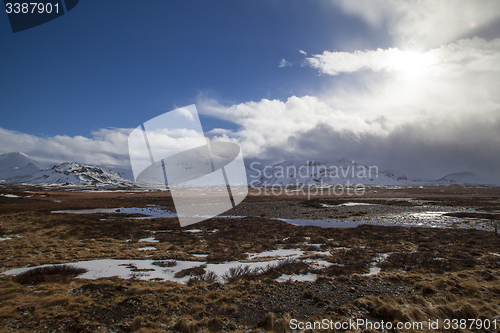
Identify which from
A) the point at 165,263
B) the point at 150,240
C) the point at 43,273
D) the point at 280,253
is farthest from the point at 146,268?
the point at 150,240

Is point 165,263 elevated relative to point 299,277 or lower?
lower

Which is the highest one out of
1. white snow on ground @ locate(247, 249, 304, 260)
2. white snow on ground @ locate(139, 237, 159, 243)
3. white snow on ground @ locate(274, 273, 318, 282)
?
white snow on ground @ locate(274, 273, 318, 282)

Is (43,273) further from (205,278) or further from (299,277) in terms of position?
(299,277)

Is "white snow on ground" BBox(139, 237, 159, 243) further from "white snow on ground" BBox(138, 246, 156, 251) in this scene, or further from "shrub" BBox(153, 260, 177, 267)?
"shrub" BBox(153, 260, 177, 267)

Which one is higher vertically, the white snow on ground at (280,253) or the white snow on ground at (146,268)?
the white snow on ground at (146,268)

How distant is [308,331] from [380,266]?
8.02 m

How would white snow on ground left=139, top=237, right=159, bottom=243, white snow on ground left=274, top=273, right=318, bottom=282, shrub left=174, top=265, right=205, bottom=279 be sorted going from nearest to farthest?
white snow on ground left=274, top=273, right=318, bottom=282
shrub left=174, top=265, right=205, bottom=279
white snow on ground left=139, top=237, right=159, bottom=243

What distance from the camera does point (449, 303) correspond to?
750 cm

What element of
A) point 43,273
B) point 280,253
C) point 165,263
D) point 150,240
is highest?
point 43,273

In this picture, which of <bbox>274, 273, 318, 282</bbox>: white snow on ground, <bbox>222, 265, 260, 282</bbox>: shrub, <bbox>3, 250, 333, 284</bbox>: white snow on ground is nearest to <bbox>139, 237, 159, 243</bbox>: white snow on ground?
<bbox>3, 250, 333, 284</bbox>: white snow on ground

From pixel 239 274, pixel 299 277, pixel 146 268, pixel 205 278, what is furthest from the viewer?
pixel 146 268

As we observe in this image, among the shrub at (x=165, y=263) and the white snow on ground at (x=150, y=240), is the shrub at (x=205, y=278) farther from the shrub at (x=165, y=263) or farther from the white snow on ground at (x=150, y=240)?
the white snow on ground at (x=150, y=240)

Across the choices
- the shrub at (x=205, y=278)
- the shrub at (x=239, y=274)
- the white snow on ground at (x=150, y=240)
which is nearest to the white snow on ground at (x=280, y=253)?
the shrub at (x=239, y=274)

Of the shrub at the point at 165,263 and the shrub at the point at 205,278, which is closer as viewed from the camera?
the shrub at the point at 205,278
